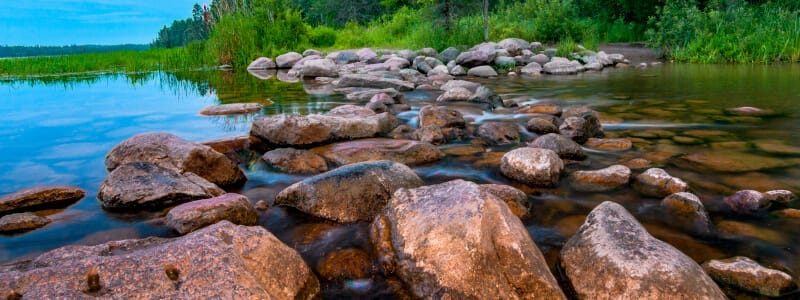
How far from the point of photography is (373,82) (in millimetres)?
10633

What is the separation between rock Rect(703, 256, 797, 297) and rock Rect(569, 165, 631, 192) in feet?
4.22

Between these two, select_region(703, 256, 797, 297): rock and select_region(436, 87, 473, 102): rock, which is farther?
select_region(436, 87, 473, 102): rock

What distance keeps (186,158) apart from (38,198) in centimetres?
100

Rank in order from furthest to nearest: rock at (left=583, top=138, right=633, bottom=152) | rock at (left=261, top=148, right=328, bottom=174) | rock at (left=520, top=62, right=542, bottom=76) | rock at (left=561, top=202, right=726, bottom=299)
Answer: rock at (left=520, top=62, right=542, bottom=76) → rock at (left=583, top=138, right=633, bottom=152) → rock at (left=261, top=148, right=328, bottom=174) → rock at (left=561, top=202, right=726, bottom=299)

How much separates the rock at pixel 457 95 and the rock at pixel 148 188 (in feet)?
17.5

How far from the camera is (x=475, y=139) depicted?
5.25 meters

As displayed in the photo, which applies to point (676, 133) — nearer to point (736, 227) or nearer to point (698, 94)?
point (736, 227)

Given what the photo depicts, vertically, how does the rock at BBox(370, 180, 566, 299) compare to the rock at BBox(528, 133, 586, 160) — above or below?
below

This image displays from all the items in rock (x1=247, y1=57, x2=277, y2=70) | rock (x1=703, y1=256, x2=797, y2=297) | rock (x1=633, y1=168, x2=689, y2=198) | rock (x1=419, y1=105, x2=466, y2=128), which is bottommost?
rock (x1=703, y1=256, x2=797, y2=297)

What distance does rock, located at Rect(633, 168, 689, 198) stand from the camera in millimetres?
3463

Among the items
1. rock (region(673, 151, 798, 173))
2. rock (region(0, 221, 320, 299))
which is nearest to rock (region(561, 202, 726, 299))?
rock (region(0, 221, 320, 299))

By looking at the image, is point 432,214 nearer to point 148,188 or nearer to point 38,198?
point 148,188

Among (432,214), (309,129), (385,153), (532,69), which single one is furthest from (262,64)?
(432,214)

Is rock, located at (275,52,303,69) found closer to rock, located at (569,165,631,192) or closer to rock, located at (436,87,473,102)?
rock, located at (436,87,473,102)
